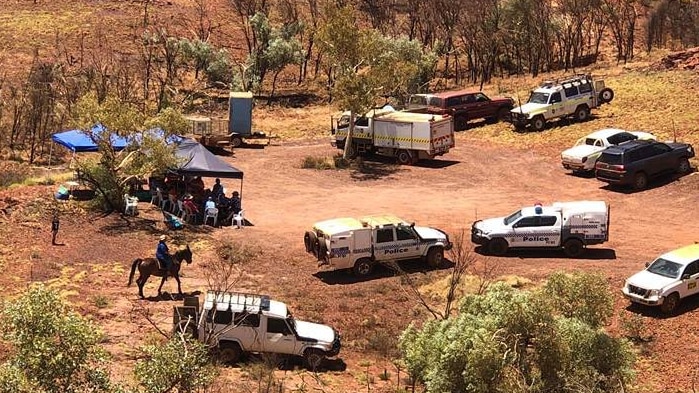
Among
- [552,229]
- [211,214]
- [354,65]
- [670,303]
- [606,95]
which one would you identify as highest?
[354,65]

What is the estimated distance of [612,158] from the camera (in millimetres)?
32281

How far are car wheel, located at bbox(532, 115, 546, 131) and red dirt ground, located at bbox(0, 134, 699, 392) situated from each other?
8.37ft

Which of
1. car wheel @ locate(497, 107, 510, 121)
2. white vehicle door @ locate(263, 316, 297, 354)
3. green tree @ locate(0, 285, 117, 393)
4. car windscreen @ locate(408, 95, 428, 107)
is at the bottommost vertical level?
white vehicle door @ locate(263, 316, 297, 354)

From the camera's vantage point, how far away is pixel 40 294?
1116cm

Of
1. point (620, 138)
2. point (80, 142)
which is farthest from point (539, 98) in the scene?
point (80, 142)

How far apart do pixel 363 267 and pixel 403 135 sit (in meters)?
14.4

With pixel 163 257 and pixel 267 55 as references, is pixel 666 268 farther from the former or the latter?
pixel 267 55

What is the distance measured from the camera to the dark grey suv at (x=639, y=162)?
105ft

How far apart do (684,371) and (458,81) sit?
40.9m

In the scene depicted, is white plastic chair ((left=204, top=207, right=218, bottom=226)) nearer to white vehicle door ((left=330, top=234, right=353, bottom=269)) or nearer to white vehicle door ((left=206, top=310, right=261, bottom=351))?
white vehicle door ((left=330, top=234, right=353, bottom=269))

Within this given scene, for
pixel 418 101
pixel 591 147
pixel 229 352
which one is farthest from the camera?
pixel 418 101

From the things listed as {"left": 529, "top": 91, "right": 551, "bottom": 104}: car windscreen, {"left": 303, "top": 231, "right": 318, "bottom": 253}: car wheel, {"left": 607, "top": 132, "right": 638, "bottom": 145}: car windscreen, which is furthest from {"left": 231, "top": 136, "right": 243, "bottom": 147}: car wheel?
{"left": 303, "top": 231, "right": 318, "bottom": 253}: car wheel

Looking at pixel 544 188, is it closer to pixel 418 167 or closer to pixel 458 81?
pixel 418 167

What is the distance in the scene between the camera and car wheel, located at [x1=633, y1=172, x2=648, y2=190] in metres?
32.1
